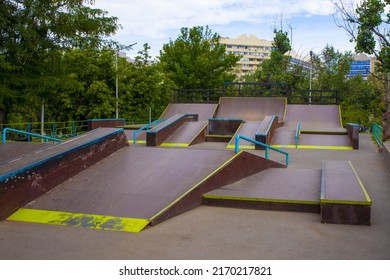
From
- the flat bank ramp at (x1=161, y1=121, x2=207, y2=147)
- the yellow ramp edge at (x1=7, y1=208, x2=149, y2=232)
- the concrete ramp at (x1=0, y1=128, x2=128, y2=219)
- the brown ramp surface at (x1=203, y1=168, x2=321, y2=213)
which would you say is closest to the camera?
the yellow ramp edge at (x1=7, y1=208, x2=149, y2=232)

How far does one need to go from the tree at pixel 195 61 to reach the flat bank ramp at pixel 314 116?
15.0m

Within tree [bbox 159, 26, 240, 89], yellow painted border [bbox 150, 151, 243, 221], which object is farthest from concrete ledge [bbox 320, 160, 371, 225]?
tree [bbox 159, 26, 240, 89]

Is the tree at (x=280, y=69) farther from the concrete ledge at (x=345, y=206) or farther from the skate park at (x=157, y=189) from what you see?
the concrete ledge at (x=345, y=206)

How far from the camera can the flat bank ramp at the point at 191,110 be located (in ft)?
77.8

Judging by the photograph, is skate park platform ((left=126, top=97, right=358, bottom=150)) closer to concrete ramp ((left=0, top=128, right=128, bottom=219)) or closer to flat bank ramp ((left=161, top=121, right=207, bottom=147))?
flat bank ramp ((left=161, top=121, right=207, bottom=147))

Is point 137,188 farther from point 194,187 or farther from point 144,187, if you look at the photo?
point 194,187

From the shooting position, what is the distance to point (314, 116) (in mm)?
22047

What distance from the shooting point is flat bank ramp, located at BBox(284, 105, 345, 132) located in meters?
20.8

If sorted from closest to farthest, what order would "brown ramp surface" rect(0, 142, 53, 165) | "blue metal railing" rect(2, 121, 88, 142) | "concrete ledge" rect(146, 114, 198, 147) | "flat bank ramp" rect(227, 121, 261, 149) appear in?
"brown ramp surface" rect(0, 142, 53, 165)
"concrete ledge" rect(146, 114, 198, 147)
"flat bank ramp" rect(227, 121, 261, 149)
"blue metal railing" rect(2, 121, 88, 142)

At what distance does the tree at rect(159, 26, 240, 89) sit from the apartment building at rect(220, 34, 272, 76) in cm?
9638

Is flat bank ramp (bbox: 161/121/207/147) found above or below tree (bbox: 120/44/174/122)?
below

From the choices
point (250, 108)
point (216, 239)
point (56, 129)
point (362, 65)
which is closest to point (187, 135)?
point (56, 129)

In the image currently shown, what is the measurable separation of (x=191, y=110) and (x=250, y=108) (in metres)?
3.72

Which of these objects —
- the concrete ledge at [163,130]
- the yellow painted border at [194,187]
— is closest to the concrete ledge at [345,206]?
the yellow painted border at [194,187]
